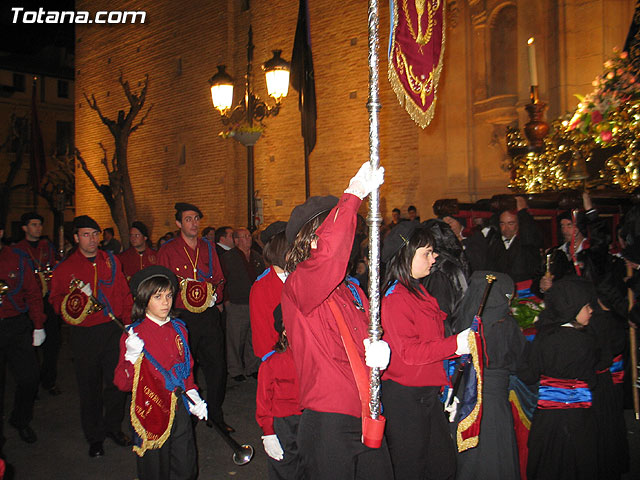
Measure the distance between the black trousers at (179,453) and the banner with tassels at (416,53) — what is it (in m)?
2.72

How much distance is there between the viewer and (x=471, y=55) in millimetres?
11000

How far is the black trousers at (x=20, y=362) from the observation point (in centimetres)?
575

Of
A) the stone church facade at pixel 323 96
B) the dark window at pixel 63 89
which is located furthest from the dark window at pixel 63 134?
the stone church facade at pixel 323 96

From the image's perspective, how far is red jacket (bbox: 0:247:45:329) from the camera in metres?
5.79

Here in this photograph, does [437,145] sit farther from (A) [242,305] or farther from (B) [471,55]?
(A) [242,305]

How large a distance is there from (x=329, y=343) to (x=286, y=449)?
4.26 feet

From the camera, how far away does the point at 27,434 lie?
19.1 ft

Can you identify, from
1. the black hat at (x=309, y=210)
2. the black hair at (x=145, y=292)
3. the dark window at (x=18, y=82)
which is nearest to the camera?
the black hat at (x=309, y=210)

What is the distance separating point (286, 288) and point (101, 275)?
3.72 meters

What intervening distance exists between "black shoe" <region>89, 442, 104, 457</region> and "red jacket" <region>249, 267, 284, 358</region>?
262 centimetres

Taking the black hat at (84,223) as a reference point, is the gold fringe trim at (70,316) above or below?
below

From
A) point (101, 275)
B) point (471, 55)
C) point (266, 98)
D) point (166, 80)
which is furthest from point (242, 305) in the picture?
point (166, 80)

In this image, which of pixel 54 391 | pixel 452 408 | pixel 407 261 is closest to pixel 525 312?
pixel 452 408

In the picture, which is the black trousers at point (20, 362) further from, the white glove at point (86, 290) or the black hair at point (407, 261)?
the black hair at point (407, 261)
